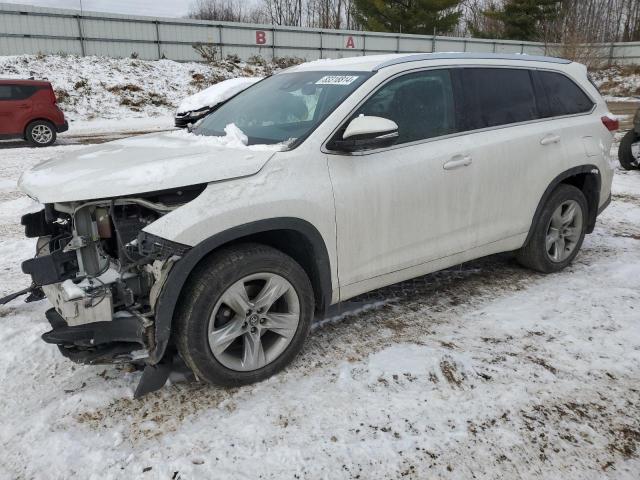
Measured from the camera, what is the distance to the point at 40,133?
13.5 meters

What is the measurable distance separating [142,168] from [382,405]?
174 centimetres

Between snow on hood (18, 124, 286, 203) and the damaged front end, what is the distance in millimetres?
83

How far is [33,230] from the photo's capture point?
312 cm

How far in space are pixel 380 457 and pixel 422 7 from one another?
40069 mm

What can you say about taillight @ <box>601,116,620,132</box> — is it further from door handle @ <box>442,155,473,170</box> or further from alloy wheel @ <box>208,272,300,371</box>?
alloy wheel @ <box>208,272,300,371</box>

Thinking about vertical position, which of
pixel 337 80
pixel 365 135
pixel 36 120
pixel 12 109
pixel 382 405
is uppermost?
pixel 337 80

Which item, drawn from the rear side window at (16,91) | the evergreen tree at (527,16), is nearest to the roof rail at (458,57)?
the rear side window at (16,91)

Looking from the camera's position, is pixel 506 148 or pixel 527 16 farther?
pixel 527 16

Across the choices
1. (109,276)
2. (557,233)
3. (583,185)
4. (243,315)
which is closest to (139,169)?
(109,276)

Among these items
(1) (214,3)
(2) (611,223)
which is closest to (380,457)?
(2) (611,223)

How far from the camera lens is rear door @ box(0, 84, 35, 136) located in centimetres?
1293

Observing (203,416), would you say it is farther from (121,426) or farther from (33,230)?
(33,230)

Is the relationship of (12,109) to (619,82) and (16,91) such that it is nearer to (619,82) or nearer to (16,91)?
(16,91)

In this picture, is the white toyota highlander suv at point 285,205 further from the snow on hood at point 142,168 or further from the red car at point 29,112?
the red car at point 29,112
